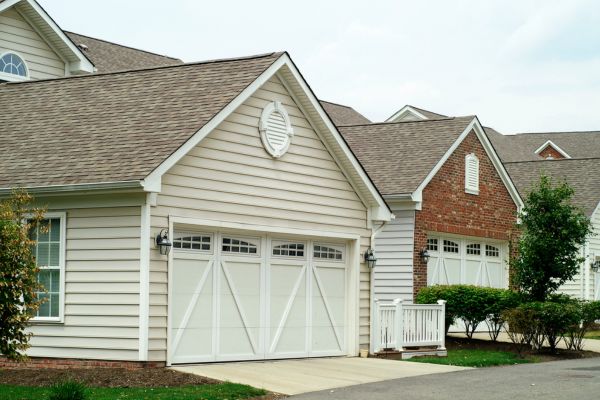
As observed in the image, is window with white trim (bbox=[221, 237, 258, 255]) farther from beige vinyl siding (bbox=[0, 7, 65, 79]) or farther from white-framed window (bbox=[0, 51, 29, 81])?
beige vinyl siding (bbox=[0, 7, 65, 79])

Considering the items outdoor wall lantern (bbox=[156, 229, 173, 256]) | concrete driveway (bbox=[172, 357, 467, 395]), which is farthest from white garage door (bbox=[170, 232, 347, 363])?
outdoor wall lantern (bbox=[156, 229, 173, 256])

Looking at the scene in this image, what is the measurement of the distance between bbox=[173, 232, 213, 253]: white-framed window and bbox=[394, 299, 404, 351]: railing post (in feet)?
17.2

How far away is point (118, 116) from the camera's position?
1880 cm

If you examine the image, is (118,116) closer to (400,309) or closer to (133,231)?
(133,231)

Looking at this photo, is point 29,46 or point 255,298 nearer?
point 255,298

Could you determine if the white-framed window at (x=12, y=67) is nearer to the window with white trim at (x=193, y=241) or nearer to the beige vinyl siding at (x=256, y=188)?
the beige vinyl siding at (x=256, y=188)

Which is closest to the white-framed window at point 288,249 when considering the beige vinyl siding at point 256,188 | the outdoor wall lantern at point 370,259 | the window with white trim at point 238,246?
the beige vinyl siding at point 256,188

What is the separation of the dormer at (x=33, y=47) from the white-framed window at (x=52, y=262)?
8177mm

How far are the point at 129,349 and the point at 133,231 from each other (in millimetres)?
1886

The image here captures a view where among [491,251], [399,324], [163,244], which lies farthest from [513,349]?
[163,244]

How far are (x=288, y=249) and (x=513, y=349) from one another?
→ 718 cm

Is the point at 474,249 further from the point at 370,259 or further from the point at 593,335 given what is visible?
the point at 370,259

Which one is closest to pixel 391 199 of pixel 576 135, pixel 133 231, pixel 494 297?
pixel 494 297

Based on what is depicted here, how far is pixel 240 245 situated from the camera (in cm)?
1906
